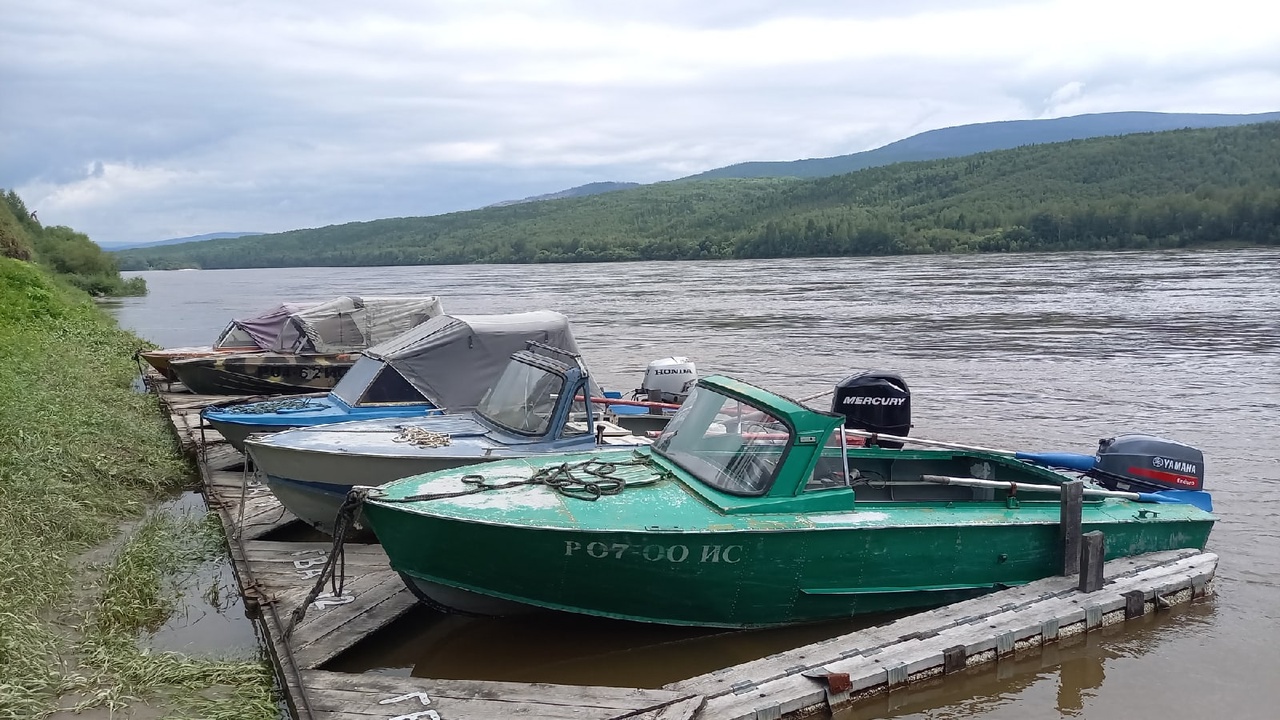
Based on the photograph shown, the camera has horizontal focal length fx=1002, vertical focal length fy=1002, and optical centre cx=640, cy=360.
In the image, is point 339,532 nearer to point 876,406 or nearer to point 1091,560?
point 1091,560

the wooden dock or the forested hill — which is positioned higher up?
the forested hill

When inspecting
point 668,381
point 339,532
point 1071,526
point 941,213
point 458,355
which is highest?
point 941,213

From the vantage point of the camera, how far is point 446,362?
1177 centimetres

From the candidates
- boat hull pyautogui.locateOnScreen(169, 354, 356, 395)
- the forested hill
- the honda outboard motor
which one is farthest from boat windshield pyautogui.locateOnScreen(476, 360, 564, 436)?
the forested hill

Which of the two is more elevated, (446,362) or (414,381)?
(446,362)

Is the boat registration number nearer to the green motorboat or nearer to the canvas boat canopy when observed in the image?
the green motorboat

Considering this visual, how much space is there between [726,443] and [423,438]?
3.24m

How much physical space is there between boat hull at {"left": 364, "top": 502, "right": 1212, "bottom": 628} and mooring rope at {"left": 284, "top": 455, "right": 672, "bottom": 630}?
7.9 inches

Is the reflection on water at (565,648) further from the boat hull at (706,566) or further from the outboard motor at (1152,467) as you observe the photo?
the outboard motor at (1152,467)

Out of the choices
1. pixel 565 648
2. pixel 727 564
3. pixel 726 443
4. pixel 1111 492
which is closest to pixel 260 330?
pixel 565 648

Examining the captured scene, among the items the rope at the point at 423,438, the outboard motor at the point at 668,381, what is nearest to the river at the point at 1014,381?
the rope at the point at 423,438

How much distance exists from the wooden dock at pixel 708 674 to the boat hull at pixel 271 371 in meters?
7.36

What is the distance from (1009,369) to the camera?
23.2 meters

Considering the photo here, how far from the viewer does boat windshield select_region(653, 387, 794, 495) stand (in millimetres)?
7621
